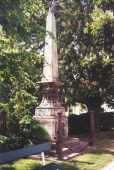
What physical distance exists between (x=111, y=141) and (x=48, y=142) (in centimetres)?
713

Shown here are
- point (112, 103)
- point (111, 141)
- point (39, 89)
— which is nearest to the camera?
point (39, 89)

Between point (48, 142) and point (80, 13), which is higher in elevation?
point (80, 13)

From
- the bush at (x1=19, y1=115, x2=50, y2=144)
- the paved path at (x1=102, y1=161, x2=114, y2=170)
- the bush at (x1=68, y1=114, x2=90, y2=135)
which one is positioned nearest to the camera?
the paved path at (x1=102, y1=161, x2=114, y2=170)

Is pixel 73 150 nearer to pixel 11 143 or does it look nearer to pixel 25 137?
pixel 25 137

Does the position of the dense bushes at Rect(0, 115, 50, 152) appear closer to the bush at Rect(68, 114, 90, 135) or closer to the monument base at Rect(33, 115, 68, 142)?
the monument base at Rect(33, 115, 68, 142)

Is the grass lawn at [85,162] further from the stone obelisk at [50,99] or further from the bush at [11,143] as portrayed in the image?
the stone obelisk at [50,99]

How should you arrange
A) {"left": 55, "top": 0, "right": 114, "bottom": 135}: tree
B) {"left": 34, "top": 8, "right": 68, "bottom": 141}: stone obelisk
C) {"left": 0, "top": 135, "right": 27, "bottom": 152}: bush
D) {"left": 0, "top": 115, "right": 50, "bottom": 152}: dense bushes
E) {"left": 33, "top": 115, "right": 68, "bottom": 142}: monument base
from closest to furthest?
{"left": 0, "top": 135, "right": 27, "bottom": 152}: bush < {"left": 0, "top": 115, "right": 50, "bottom": 152}: dense bushes < {"left": 33, "top": 115, "right": 68, "bottom": 142}: monument base < {"left": 34, "top": 8, "right": 68, "bottom": 141}: stone obelisk < {"left": 55, "top": 0, "right": 114, "bottom": 135}: tree

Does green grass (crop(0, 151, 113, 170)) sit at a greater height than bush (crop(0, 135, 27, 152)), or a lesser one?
lesser

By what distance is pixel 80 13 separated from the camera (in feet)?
93.5

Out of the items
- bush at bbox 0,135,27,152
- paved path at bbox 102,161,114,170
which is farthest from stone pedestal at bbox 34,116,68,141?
paved path at bbox 102,161,114,170

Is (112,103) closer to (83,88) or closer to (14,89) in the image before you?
(83,88)

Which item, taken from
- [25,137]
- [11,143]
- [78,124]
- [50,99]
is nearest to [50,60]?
[50,99]

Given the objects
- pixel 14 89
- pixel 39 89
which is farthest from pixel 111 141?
pixel 14 89

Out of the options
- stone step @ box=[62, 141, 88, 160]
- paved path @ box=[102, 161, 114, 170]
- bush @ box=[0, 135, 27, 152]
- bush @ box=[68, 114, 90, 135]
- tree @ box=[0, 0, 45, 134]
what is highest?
tree @ box=[0, 0, 45, 134]
